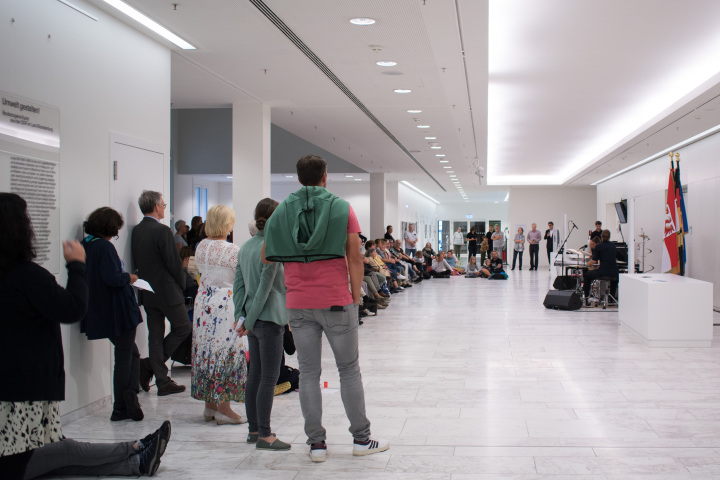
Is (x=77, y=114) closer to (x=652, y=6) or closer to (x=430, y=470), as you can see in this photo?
(x=430, y=470)

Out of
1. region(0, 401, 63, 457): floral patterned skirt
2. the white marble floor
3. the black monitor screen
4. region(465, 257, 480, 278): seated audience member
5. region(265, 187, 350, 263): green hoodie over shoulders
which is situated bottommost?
the white marble floor

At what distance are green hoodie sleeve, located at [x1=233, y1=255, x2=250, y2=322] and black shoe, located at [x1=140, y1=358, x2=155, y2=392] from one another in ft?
6.75

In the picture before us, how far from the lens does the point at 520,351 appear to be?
27.0ft

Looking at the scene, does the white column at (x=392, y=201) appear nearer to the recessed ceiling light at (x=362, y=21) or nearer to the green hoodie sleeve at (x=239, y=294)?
the recessed ceiling light at (x=362, y=21)

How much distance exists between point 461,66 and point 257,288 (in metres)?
5.23

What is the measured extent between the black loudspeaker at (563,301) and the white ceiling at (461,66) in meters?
3.39

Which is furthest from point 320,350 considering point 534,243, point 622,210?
point 534,243

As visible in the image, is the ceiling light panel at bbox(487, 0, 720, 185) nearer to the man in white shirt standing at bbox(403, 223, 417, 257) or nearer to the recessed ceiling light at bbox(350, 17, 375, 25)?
the recessed ceiling light at bbox(350, 17, 375, 25)

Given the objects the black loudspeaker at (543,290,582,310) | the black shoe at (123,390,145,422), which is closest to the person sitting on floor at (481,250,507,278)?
the black loudspeaker at (543,290,582,310)

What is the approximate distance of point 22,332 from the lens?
2600 mm

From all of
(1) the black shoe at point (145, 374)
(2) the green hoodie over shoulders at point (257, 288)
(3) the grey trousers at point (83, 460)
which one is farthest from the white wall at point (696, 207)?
(3) the grey trousers at point (83, 460)

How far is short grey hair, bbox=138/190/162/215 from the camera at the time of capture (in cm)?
604

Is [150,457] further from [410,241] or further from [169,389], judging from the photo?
[410,241]

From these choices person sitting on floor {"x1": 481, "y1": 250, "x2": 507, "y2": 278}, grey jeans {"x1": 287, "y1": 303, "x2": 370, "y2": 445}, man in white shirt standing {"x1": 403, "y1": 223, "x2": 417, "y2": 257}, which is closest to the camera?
grey jeans {"x1": 287, "y1": 303, "x2": 370, "y2": 445}
